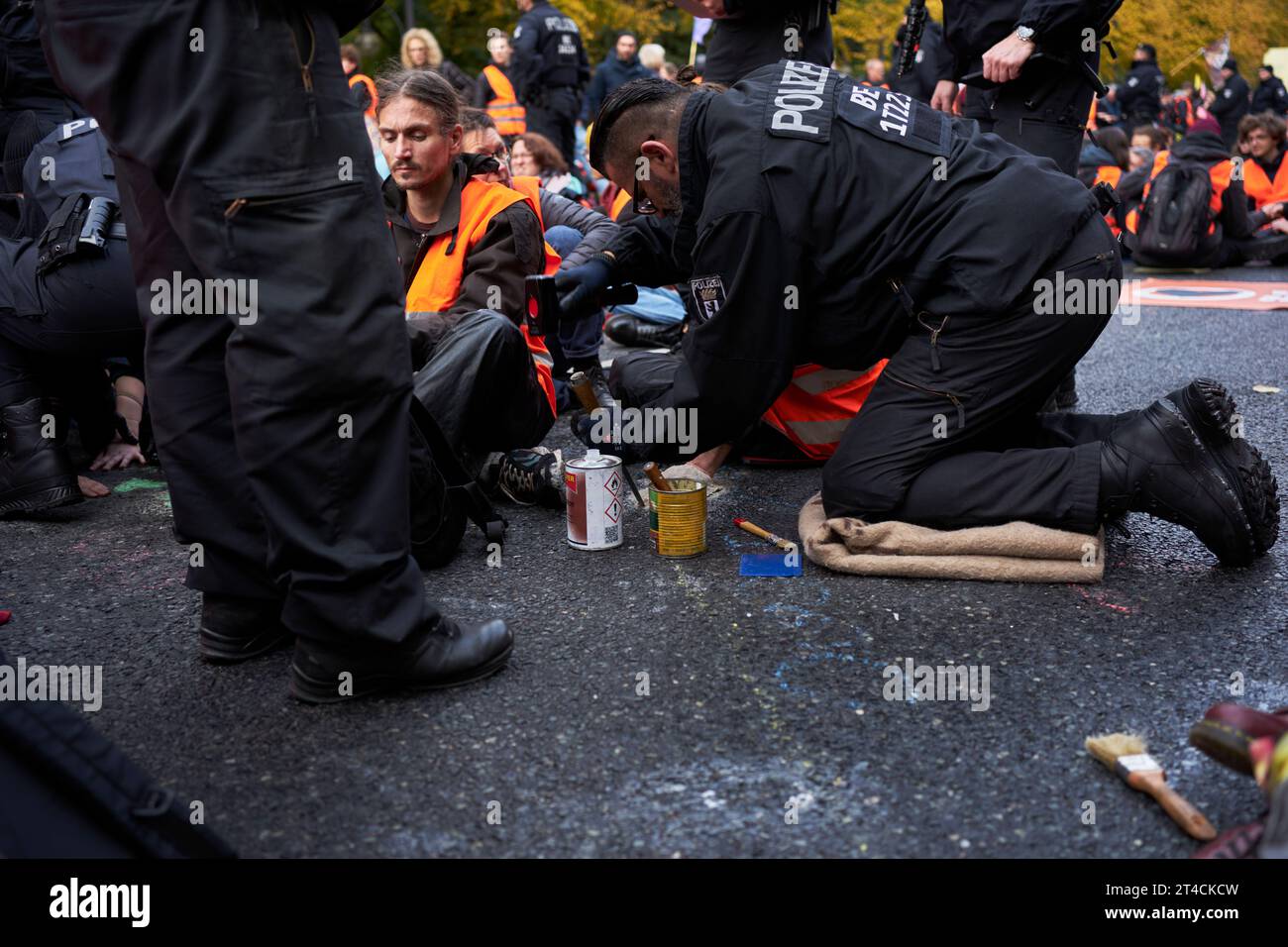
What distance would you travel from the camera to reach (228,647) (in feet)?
7.98

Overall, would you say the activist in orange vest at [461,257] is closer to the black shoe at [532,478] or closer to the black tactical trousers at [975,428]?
the black shoe at [532,478]

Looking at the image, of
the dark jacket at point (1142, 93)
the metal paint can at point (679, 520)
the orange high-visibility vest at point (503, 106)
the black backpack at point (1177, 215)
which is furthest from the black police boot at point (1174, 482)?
the dark jacket at point (1142, 93)

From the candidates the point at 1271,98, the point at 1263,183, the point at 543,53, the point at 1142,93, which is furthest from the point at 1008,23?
the point at 1142,93

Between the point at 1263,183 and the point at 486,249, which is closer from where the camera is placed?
the point at 486,249

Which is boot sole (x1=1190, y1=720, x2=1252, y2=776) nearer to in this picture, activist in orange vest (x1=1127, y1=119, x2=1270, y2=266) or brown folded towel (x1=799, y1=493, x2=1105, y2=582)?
brown folded towel (x1=799, y1=493, x2=1105, y2=582)

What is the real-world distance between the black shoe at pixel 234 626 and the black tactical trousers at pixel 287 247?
313 mm

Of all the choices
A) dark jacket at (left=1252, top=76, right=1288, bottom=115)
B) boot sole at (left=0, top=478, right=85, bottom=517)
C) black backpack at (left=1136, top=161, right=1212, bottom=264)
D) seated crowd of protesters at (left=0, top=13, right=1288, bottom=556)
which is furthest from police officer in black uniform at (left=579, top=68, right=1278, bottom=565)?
dark jacket at (left=1252, top=76, right=1288, bottom=115)

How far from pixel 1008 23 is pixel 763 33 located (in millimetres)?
834

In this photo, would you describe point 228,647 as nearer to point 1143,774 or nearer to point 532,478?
point 532,478

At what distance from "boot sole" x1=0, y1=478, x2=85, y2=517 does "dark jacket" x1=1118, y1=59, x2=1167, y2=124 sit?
16726 millimetres

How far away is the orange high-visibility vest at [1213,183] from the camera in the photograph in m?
9.02

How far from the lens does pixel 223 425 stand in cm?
230

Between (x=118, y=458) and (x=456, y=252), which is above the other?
(x=456, y=252)
